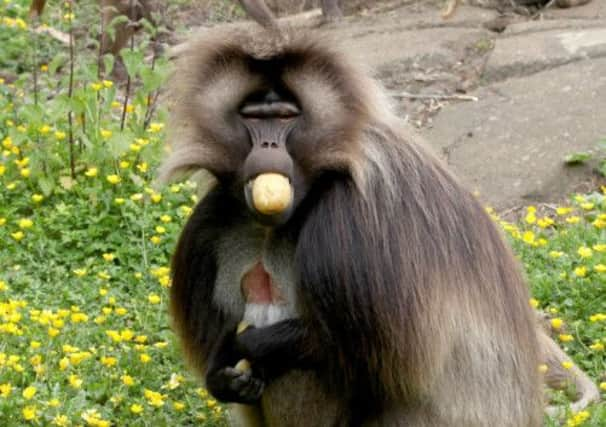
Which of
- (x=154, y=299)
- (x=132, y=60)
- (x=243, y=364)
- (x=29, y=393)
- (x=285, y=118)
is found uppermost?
(x=285, y=118)

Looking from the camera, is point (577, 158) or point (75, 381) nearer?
point (75, 381)

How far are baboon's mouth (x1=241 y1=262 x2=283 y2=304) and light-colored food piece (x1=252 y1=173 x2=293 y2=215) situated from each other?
583 millimetres

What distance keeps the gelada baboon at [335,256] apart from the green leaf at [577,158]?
7.97 ft

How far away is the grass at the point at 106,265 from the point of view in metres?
4.73

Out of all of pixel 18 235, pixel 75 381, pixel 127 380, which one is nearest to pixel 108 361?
pixel 127 380

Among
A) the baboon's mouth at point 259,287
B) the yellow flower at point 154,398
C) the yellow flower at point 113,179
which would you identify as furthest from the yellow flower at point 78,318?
the yellow flower at point 113,179

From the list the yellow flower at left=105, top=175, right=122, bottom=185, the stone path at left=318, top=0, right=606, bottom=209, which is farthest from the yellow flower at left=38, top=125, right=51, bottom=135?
the stone path at left=318, top=0, right=606, bottom=209

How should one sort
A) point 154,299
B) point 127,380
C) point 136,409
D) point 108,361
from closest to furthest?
point 136,409 < point 127,380 < point 108,361 < point 154,299

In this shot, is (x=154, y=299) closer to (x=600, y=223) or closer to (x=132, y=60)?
(x=132, y=60)

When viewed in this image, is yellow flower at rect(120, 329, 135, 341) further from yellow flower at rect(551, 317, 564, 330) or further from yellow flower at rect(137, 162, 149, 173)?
yellow flower at rect(551, 317, 564, 330)

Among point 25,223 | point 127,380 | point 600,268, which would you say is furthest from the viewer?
point 25,223

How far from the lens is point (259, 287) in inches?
169

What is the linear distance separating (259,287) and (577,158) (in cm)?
288

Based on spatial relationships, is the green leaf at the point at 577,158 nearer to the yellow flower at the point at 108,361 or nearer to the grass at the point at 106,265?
the grass at the point at 106,265
